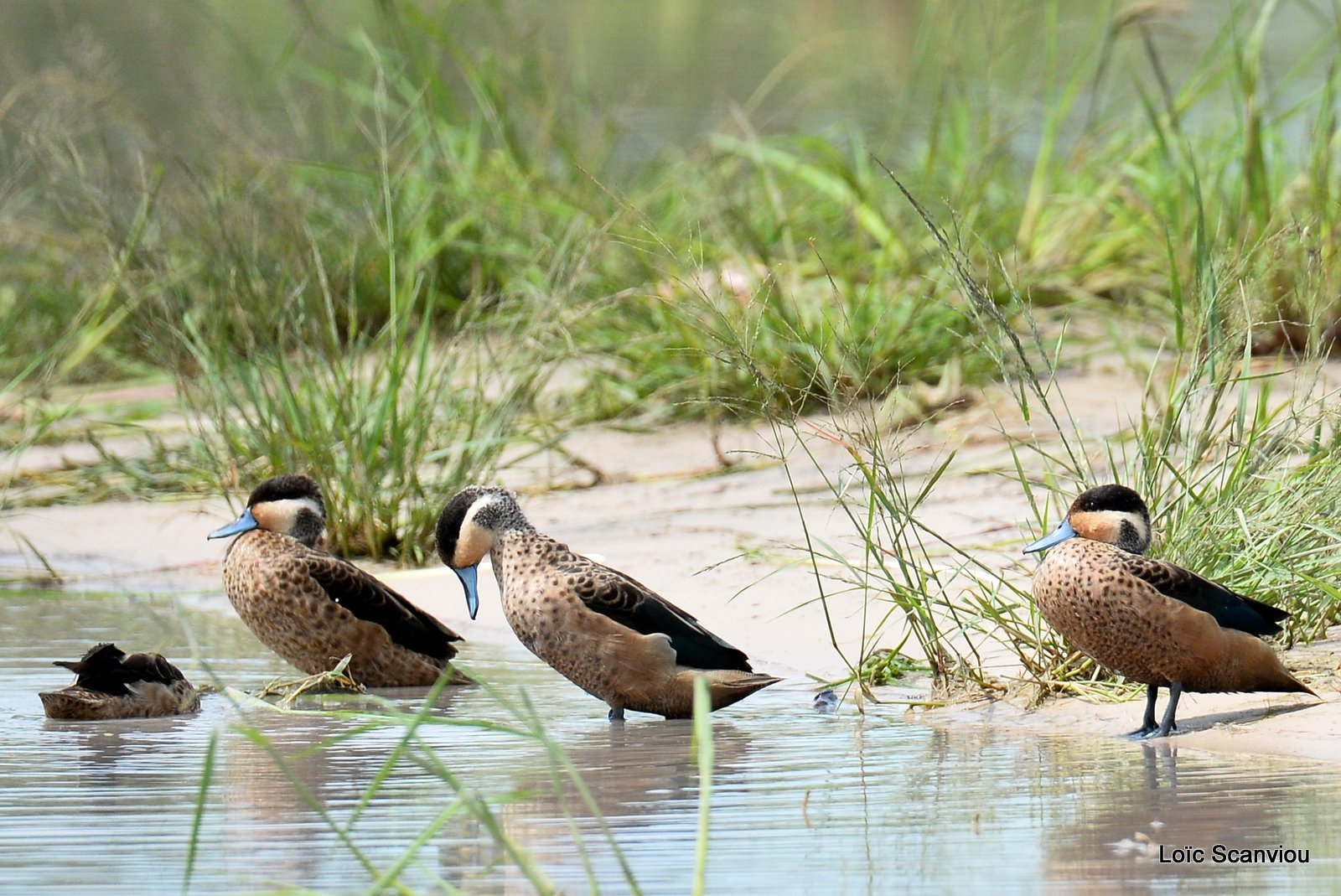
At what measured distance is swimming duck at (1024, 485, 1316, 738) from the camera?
4.41 m

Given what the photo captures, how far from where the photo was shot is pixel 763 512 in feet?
23.6

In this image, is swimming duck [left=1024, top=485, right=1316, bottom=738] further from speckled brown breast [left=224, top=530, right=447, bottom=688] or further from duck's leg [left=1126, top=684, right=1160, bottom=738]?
speckled brown breast [left=224, top=530, right=447, bottom=688]

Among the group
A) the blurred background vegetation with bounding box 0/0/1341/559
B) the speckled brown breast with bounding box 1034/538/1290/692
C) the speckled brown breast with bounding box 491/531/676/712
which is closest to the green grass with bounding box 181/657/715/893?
the speckled brown breast with bounding box 491/531/676/712

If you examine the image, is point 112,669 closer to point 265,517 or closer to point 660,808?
point 265,517

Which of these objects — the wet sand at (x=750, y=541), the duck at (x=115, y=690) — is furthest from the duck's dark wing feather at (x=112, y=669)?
the wet sand at (x=750, y=541)

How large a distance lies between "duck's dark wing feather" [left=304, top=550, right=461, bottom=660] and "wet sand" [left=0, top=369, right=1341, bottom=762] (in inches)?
21.3

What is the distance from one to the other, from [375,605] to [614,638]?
1059mm

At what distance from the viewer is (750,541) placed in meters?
6.70

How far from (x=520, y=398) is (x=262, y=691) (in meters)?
2.02

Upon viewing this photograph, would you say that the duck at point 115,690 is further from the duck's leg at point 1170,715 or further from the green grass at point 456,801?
the duck's leg at point 1170,715

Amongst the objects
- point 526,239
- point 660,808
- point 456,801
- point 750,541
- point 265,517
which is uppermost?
point 526,239

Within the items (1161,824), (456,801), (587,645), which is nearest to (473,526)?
(587,645)

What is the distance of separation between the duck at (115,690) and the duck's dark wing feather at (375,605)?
25.3 inches

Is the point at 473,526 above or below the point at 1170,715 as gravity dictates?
above
